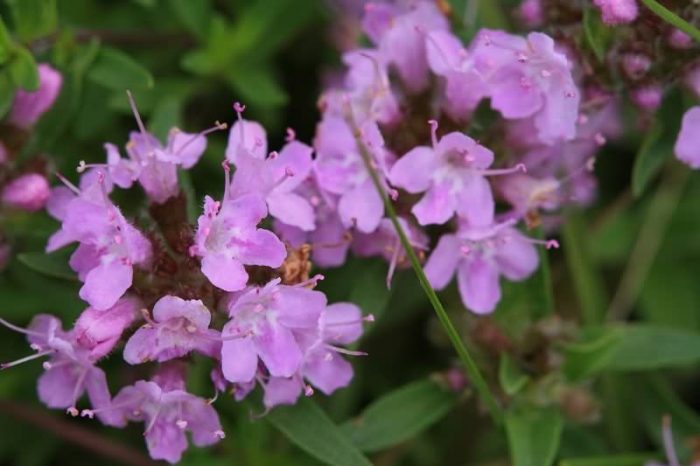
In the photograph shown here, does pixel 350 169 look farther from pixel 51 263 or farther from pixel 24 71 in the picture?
pixel 24 71

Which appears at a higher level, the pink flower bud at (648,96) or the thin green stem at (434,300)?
the pink flower bud at (648,96)

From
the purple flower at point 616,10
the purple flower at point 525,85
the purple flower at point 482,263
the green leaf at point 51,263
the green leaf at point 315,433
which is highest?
the purple flower at point 616,10

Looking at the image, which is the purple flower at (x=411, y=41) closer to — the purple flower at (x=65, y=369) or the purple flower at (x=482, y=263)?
the purple flower at (x=482, y=263)

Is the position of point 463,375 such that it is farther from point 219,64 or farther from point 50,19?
point 50,19

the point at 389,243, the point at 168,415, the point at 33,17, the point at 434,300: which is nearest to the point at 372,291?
the point at 389,243

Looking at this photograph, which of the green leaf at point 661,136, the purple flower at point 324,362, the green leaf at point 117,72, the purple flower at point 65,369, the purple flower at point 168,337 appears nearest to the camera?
the purple flower at point 168,337

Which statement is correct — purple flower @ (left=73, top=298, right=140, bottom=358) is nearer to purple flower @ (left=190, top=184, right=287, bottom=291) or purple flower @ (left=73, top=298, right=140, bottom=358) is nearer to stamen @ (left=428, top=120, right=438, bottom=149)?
purple flower @ (left=190, top=184, right=287, bottom=291)

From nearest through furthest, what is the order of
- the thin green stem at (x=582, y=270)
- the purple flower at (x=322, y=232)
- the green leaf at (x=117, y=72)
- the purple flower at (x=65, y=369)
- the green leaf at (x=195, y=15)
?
the purple flower at (x=65, y=369)
the purple flower at (x=322, y=232)
the green leaf at (x=117, y=72)
the green leaf at (x=195, y=15)
the thin green stem at (x=582, y=270)

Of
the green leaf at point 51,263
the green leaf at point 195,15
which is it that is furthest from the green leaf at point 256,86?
the green leaf at point 51,263

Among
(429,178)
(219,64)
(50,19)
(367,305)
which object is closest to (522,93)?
(429,178)
